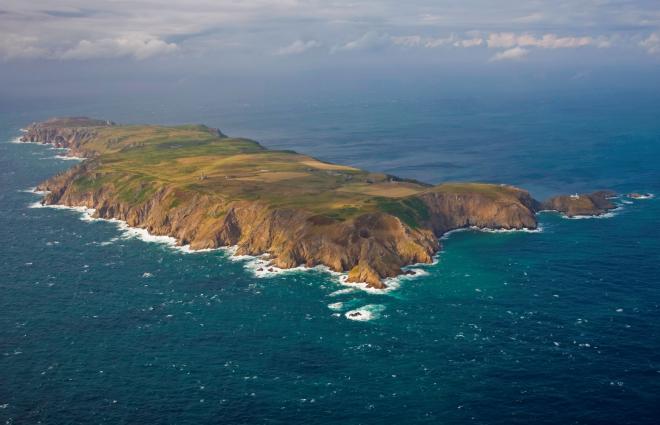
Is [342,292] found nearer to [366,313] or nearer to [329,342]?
[366,313]

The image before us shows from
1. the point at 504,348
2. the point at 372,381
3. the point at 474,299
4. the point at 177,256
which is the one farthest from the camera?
the point at 177,256

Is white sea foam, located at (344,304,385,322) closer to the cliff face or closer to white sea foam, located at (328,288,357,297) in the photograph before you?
white sea foam, located at (328,288,357,297)

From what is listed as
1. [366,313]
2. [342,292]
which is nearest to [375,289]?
[342,292]

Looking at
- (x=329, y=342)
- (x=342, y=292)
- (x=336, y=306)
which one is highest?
(x=342, y=292)

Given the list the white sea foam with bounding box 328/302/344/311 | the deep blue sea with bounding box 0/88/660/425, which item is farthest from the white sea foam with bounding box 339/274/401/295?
the white sea foam with bounding box 328/302/344/311

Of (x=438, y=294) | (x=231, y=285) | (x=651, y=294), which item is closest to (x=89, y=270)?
(x=231, y=285)

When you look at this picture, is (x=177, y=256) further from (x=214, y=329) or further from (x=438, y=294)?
(x=438, y=294)

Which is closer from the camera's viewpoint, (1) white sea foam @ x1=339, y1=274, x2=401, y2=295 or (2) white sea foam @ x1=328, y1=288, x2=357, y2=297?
(2) white sea foam @ x1=328, y1=288, x2=357, y2=297

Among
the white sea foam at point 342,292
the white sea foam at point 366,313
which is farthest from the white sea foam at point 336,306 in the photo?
the white sea foam at point 342,292

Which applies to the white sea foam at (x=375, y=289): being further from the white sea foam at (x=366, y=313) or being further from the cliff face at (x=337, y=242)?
the white sea foam at (x=366, y=313)
